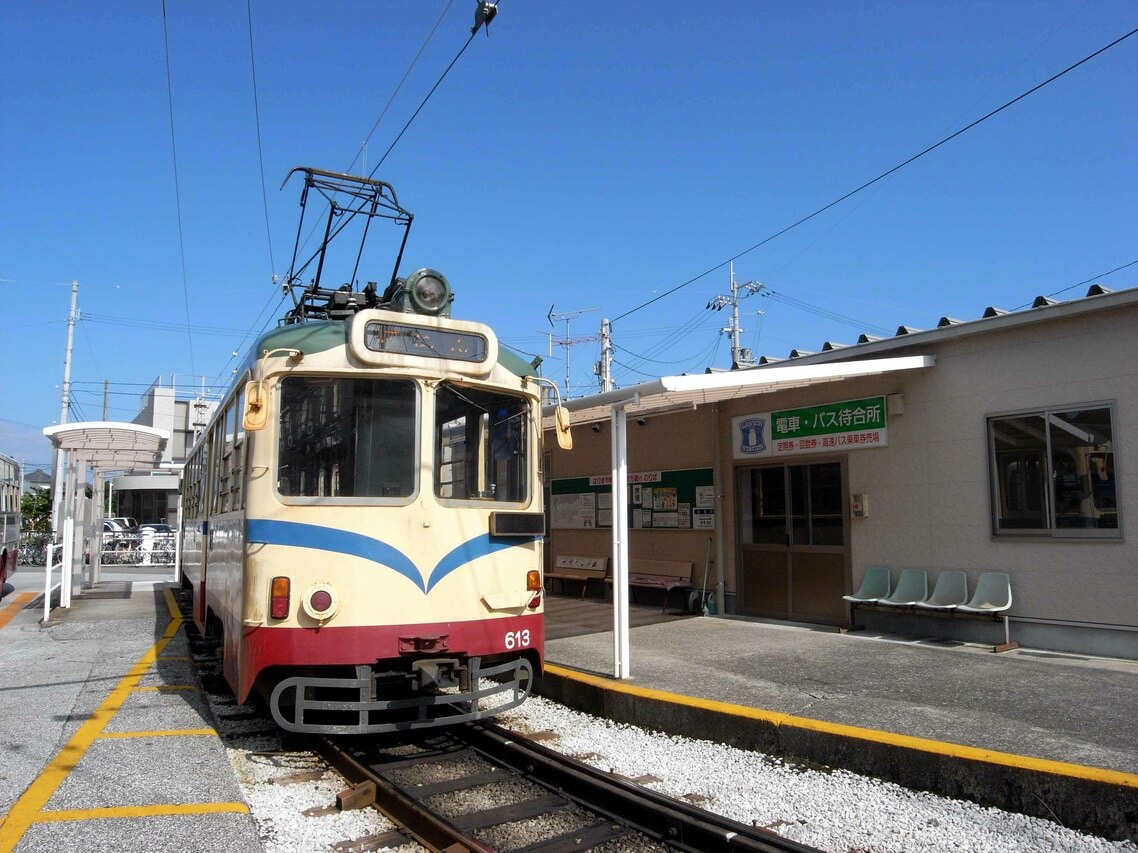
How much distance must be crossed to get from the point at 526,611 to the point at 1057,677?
445cm

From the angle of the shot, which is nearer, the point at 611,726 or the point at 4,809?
the point at 4,809

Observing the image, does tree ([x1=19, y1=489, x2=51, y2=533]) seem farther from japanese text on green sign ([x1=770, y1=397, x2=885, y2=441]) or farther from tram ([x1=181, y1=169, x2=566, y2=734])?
tram ([x1=181, y1=169, x2=566, y2=734])

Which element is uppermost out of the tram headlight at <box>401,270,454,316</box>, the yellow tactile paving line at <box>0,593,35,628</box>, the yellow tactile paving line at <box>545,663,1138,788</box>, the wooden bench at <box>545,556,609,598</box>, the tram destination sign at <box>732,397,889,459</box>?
the tram headlight at <box>401,270,454,316</box>

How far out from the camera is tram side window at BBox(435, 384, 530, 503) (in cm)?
580

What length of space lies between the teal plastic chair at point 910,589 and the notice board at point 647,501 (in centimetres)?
279

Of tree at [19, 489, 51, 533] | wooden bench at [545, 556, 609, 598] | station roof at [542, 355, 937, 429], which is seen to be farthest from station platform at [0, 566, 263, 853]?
tree at [19, 489, 51, 533]

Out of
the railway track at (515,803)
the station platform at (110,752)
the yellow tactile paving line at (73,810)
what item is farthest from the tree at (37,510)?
the railway track at (515,803)

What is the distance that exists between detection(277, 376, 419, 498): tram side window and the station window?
6110 millimetres

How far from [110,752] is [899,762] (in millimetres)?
4979

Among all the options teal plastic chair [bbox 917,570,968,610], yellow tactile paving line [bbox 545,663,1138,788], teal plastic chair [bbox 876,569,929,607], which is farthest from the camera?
teal plastic chair [bbox 876,569,929,607]

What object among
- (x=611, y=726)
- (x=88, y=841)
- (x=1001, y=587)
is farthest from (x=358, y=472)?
(x=1001, y=587)

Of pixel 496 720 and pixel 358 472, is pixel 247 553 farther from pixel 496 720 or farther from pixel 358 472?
pixel 496 720

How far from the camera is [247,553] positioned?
5309 millimetres

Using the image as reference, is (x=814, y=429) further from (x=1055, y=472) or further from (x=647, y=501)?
(x=647, y=501)
